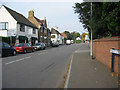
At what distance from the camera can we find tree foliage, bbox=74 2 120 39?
21.6 feet

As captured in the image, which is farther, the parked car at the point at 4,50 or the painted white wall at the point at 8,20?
the painted white wall at the point at 8,20

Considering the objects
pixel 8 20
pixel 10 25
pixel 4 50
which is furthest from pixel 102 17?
pixel 8 20

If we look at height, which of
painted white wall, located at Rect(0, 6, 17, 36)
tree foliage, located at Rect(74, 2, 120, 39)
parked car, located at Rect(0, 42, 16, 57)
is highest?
painted white wall, located at Rect(0, 6, 17, 36)

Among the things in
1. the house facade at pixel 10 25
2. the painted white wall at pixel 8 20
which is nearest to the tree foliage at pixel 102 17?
the house facade at pixel 10 25

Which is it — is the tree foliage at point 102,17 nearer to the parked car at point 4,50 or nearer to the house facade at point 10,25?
the parked car at point 4,50

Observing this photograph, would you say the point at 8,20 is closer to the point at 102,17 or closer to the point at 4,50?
the point at 4,50

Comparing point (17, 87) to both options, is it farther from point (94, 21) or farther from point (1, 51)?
point (1, 51)

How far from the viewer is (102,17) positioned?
7.99 metres

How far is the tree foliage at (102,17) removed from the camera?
6576 mm

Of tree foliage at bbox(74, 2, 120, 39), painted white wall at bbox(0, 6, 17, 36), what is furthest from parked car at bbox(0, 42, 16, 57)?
painted white wall at bbox(0, 6, 17, 36)

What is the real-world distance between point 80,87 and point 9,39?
21.2m

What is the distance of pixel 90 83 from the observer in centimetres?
470

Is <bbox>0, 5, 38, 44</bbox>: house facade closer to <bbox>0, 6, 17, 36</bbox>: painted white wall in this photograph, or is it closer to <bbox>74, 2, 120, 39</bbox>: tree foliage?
<bbox>0, 6, 17, 36</bbox>: painted white wall

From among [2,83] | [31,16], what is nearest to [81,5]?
[2,83]
